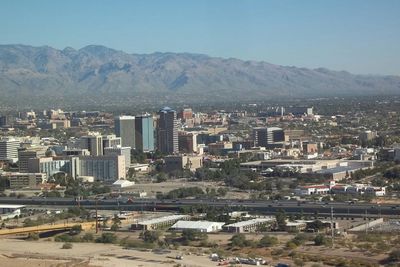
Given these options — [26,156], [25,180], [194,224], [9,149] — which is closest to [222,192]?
[25,180]

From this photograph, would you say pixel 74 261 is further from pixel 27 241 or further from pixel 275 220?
pixel 275 220

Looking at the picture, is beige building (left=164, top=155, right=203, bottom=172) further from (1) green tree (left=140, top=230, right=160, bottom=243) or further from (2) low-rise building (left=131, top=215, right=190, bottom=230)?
(1) green tree (left=140, top=230, right=160, bottom=243)

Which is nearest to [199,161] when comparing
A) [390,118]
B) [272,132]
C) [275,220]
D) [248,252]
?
[272,132]

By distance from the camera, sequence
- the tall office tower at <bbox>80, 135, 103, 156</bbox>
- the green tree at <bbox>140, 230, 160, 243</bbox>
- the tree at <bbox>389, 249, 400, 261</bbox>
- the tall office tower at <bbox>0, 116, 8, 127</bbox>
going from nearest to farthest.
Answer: the tree at <bbox>389, 249, 400, 261</bbox> < the green tree at <bbox>140, 230, 160, 243</bbox> < the tall office tower at <bbox>80, 135, 103, 156</bbox> < the tall office tower at <bbox>0, 116, 8, 127</bbox>

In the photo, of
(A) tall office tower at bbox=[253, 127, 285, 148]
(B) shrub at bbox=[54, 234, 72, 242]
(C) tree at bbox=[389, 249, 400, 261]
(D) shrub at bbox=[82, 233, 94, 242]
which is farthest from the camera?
(A) tall office tower at bbox=[253, 127, 285, 148]

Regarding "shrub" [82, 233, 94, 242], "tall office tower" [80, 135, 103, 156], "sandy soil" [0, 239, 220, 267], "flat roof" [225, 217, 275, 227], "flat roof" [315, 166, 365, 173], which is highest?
"tall office tower" [80, 135, 103, 156]

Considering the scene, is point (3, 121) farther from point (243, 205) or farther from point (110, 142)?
point (243, 205)

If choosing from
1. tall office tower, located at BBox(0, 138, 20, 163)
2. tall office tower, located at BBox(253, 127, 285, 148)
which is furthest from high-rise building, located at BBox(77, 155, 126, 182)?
tall office tower, located at BBox(253, 127, 285, 148)
